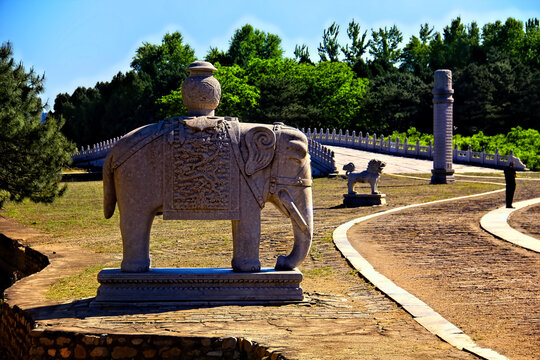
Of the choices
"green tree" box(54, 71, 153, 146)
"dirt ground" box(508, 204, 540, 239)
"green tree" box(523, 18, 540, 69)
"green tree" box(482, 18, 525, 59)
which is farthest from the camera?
"green tree" box(482, 18, 525, 59)

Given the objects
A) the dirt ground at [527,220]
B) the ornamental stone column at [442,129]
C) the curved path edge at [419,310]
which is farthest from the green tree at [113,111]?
the curved path edge at [419,310]

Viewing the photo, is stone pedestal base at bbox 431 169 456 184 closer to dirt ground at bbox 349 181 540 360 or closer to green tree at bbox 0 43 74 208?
dirt ground at bbox 349 181 540 360

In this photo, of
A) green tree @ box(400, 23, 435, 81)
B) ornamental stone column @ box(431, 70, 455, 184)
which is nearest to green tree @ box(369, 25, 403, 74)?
green tree @ box(400, 23, 435, 81)

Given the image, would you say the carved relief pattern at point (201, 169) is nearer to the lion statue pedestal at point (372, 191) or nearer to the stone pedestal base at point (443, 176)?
the lion statue pedestal at point (372, 191)

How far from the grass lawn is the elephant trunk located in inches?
37.9

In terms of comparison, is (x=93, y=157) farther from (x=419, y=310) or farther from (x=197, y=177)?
(x=419, y=310)

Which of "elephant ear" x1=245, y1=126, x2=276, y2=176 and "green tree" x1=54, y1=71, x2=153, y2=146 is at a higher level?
"green tree" x1=54, y1=71, x2=153, y2=146

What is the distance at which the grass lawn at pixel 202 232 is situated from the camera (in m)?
11.5

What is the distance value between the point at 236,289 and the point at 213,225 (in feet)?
33.3

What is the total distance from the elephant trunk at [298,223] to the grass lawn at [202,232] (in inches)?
37.9

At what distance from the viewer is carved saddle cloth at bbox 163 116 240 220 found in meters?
8.80

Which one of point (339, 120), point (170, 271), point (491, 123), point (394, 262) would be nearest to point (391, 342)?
point (170, 271)

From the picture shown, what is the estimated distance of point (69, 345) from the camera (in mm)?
7391

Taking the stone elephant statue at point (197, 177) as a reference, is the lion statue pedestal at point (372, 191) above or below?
below
